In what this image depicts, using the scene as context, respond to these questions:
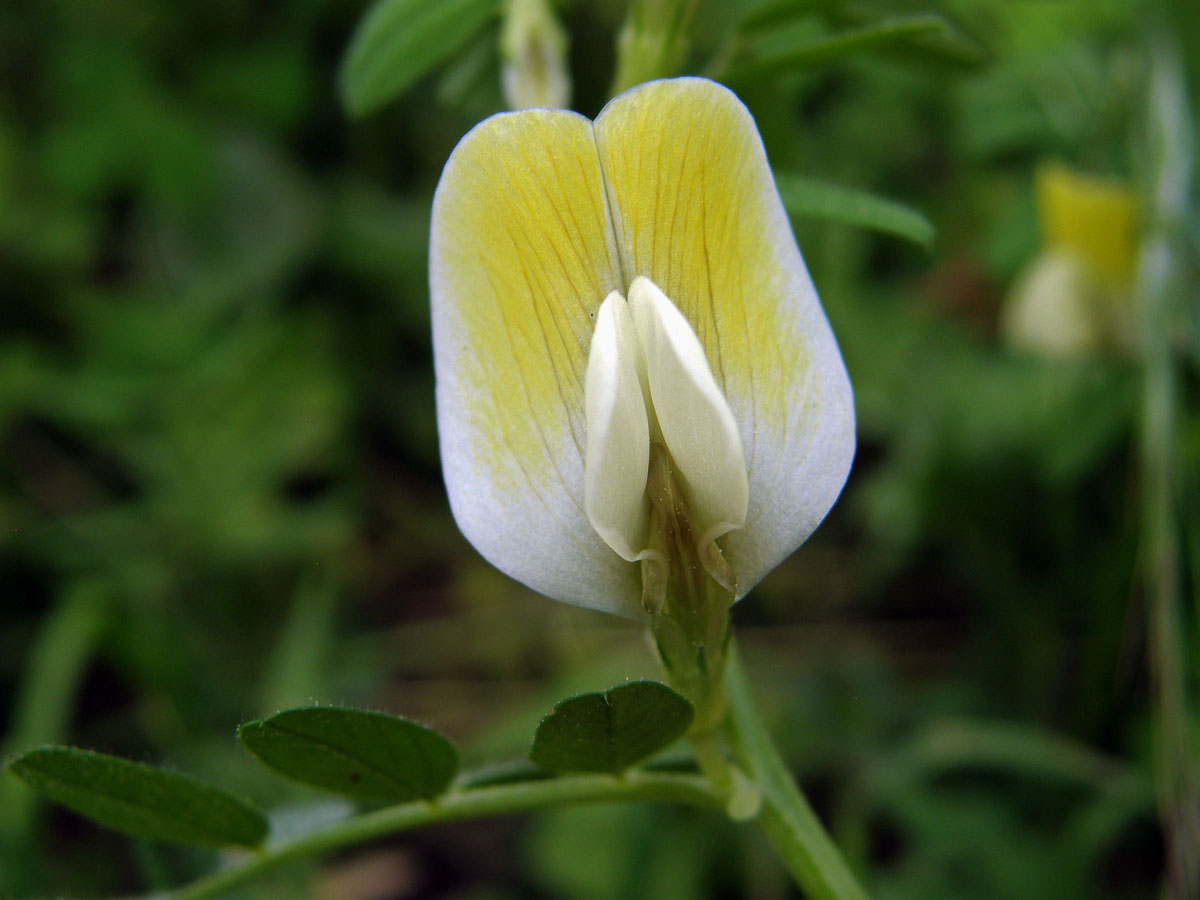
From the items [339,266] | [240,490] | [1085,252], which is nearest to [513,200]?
→ [1085,252]

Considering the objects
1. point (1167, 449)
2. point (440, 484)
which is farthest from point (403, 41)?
point (440, 484)

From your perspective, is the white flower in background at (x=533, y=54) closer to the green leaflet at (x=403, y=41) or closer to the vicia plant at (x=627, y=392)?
the green leaflet at (x=403, y=41)

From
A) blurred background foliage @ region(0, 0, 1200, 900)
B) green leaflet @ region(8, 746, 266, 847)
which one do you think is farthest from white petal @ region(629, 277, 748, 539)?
blurred background foliage @ region(0, 0, 1200, 900)

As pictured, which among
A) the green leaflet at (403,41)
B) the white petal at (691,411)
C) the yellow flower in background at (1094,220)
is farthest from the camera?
the yellow flower in background at (1094,220)

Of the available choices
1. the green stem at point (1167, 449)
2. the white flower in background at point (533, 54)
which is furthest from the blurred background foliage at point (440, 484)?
the white flower in background at point (533, 54)

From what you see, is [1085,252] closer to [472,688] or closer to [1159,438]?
[1159,438]

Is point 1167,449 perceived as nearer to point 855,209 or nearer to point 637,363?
point 855,209

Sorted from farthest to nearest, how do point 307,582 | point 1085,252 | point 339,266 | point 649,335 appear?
point 339,266
point 307,582
point 1085,252
point 649,335
